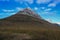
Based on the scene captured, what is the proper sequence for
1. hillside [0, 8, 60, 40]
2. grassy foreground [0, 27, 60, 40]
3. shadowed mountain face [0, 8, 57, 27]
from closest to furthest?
grassy foreground [0, 27, 60, 40] < hillside [0, 8, 60, 40] < shadowed mountain face [0, 8, 57, 27]

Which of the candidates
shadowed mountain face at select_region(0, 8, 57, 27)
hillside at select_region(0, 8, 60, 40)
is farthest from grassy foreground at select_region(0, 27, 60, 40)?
shadowed mountain face at select_region(0, 8, 57, 27)

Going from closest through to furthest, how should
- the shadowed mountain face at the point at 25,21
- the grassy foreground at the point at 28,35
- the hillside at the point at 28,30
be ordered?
the grassy foreground at the point at 28,35 < the hillside at the point at 28,30 < the shadowed mountain face at the point at 25,21

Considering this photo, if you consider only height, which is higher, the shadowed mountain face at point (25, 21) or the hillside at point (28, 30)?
the shadowed mountain face at point (25, 21)

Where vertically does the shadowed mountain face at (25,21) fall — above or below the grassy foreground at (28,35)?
above

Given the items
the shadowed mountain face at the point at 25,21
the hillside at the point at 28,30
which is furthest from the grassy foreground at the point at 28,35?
the shadowed mountain face at the point at 25,21

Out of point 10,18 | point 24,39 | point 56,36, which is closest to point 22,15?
point 10,18

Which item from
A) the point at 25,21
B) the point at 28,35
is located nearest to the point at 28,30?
the point at 28,35

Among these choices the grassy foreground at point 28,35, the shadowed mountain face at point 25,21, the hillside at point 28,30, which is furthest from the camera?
the shadowed mountain face at point 25,21

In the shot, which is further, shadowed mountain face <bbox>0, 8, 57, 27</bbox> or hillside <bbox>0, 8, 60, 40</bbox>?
shadowed mountain face <bbox>0, 8, 57, 27</bbox>

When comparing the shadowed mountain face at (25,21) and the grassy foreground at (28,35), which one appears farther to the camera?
the shadowed mountain face at (25,21)

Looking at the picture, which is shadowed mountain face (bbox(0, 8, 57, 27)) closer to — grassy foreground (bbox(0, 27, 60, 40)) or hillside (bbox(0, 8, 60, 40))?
hillside (bbox(0, 8, 60, 40))

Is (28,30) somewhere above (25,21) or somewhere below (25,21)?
below

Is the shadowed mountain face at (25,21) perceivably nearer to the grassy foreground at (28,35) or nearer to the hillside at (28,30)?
the hillside at (28,30)

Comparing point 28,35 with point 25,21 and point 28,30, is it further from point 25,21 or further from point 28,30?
point 25,21
